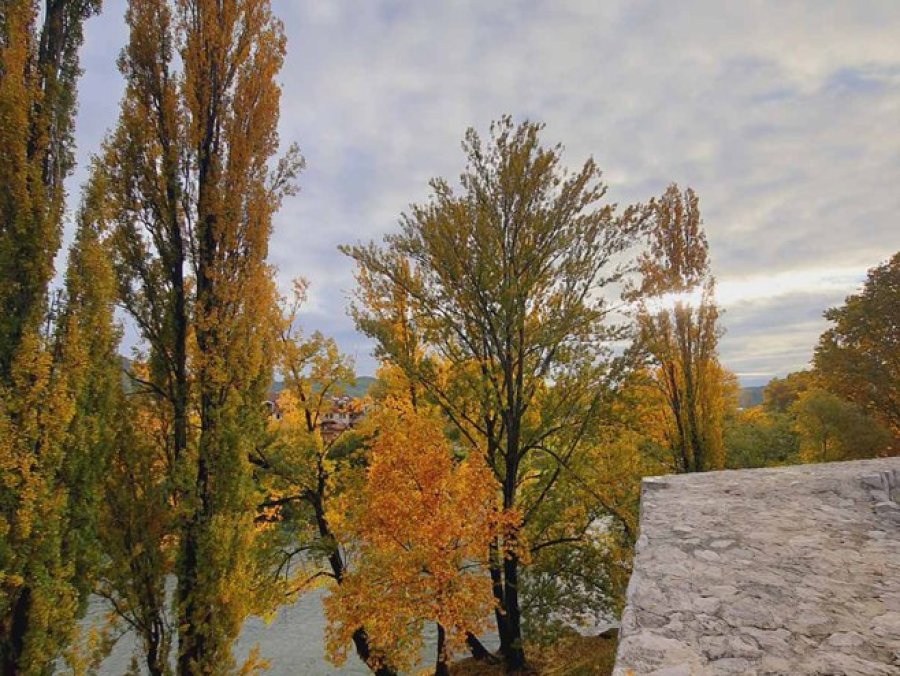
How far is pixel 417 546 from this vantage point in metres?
7.49

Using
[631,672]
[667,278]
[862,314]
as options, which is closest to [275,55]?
[631,672]

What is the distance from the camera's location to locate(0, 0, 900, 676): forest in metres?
5.00

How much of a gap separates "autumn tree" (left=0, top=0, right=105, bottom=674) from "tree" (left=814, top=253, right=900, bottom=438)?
2580cm

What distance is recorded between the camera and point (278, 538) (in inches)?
371

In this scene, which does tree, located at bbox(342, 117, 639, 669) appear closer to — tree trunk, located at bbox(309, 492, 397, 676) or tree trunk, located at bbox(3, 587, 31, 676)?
tree trunk, located at bbox(309, 492, 397, 676)

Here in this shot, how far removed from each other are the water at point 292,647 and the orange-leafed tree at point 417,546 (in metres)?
3.09

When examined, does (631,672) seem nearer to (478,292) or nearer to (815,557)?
(815,557)

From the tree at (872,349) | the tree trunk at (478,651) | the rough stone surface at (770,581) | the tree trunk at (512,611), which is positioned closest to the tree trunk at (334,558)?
the tree trunk at (478,651)

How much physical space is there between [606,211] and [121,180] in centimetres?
814

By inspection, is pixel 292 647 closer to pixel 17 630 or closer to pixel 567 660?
pixel 567 660

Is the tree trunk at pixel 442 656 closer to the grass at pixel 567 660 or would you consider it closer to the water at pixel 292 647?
the grass at pixel 567 660

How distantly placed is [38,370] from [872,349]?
26.6 metres

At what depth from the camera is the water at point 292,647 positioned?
11.0 m

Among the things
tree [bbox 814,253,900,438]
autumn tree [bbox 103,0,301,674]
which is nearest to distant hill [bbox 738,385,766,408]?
tree [bbox 814,253,900,438]
